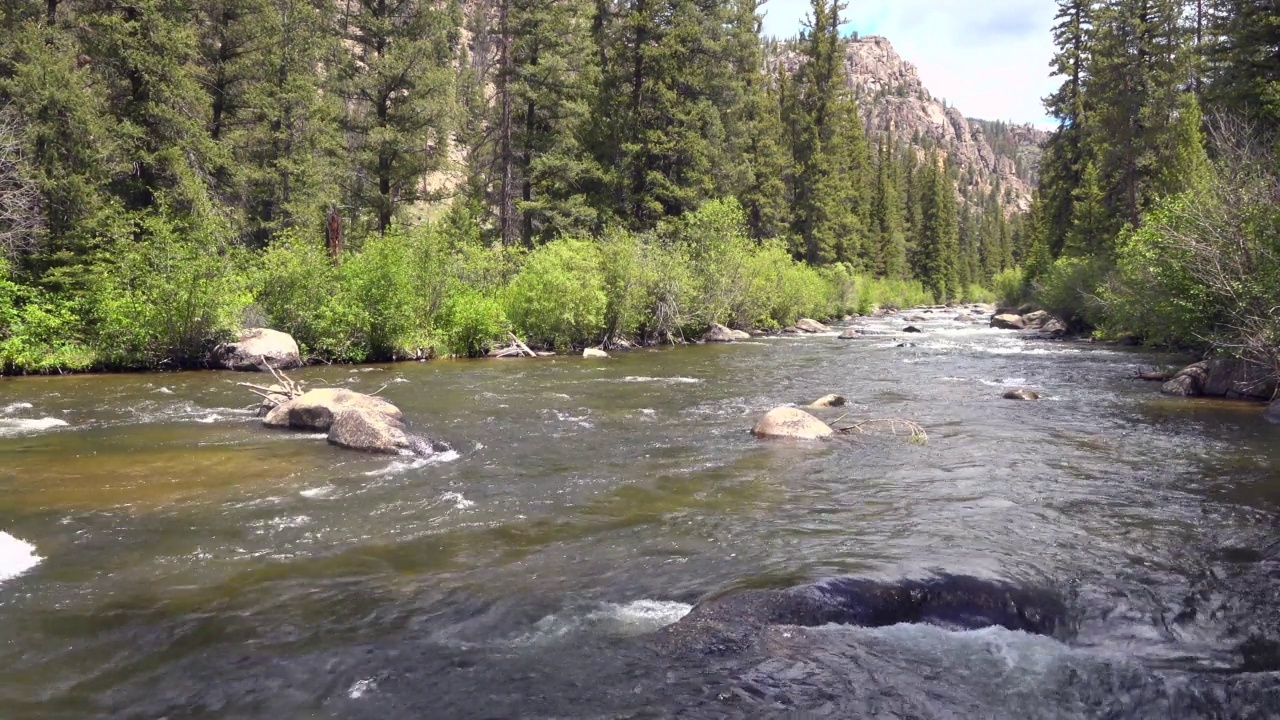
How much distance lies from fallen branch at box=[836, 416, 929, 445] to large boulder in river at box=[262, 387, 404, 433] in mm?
7787

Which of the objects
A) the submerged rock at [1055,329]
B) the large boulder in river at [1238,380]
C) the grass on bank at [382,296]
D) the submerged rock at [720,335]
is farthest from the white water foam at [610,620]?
the submerged rock at [1055,329]

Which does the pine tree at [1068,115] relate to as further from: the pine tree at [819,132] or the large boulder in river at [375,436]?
the large boulder in river at [375,436]

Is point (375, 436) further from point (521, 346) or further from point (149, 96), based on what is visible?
point (149, 96)

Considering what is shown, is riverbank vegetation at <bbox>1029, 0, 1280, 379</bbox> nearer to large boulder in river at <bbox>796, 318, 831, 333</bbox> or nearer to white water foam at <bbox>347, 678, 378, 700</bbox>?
large boulder in river at <bbox>796, 318, 831, 333</bbox>

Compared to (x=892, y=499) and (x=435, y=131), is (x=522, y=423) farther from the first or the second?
(x=435, y=131)

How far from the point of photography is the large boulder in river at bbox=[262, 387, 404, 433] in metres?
13.0

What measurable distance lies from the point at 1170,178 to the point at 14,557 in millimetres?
33563

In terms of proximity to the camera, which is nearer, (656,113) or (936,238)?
(656,113)

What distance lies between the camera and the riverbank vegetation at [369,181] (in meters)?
20.7

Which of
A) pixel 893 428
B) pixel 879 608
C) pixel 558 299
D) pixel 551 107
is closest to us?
pixel 879 608

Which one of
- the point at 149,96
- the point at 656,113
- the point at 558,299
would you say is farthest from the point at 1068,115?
the point at 149,96

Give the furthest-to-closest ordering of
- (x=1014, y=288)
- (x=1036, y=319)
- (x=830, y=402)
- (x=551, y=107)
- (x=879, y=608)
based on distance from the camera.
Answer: (x=1014, y=288) < (x=1036, y=319) < (x=551, y=107) < (x=830, y=402) < (x=879, y=608)

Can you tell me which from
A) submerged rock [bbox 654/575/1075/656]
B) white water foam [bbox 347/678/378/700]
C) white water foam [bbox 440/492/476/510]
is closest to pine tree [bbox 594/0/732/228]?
white water foam [bbox 440/492/476/510]

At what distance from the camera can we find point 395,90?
31.4 m
